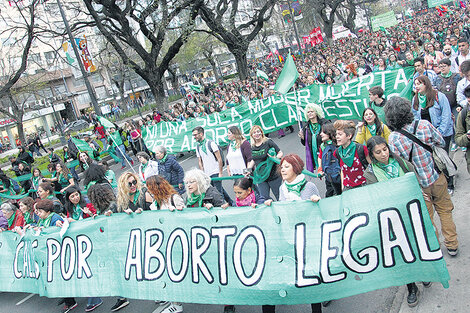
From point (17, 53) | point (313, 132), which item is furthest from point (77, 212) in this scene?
point (17, 53)

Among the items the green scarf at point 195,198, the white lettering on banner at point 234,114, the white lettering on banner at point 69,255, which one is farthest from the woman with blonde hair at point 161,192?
the white lettering on banner at point 234,114

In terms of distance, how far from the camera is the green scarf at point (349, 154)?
15.1ft

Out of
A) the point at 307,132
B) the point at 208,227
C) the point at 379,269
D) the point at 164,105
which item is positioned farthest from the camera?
the point at 164,105

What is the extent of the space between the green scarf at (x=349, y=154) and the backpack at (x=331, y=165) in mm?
478

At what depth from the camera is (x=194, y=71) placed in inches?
2377

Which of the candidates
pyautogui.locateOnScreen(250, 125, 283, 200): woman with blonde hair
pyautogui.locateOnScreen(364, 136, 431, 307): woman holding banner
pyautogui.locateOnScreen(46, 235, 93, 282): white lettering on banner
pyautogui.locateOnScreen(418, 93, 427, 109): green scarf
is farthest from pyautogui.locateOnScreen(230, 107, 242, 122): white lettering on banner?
pyautogui.locateOnScreen(364, 136, 431, 307): woman holding banner

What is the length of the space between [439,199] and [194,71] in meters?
58.2

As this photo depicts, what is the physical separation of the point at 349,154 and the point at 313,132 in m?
1.32

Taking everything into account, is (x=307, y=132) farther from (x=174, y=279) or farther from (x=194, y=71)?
(x=194, y=71)

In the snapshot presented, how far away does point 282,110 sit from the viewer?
11055 millimetres

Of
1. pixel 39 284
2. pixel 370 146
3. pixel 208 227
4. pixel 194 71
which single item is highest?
pixel 194 71

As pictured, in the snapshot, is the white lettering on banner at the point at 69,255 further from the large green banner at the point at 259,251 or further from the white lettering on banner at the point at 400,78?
the white lettering on banner at the point at 400,78

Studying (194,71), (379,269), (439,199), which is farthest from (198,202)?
(194,71)

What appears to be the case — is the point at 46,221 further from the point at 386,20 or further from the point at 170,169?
the point at 386,20
